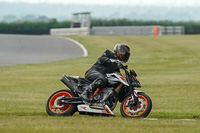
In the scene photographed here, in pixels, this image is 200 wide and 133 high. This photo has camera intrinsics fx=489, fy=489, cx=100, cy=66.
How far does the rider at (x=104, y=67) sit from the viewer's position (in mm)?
10438

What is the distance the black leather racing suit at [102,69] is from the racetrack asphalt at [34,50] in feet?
60.5

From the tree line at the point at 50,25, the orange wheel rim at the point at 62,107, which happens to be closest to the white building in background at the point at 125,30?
the tree line at the point at 50,25

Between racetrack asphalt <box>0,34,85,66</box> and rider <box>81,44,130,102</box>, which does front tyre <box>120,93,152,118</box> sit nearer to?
rider <box>81,44,130,102</box>

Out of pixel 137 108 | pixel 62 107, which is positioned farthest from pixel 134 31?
pixel 137 108

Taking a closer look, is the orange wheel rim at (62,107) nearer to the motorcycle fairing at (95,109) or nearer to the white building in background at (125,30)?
the motorcycle fairing at (95,109)

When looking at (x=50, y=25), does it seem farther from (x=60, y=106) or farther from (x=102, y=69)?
(x=102, y=69)

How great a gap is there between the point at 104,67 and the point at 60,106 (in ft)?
4.33

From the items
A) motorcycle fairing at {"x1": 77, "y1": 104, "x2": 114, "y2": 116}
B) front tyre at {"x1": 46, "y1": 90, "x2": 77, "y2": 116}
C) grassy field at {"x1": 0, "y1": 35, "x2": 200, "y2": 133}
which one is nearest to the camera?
grassy field at {"x1": 0, "y1": 35, "x2": 200, "y2": 133}

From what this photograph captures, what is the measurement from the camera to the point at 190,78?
854 inches

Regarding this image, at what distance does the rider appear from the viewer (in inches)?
411

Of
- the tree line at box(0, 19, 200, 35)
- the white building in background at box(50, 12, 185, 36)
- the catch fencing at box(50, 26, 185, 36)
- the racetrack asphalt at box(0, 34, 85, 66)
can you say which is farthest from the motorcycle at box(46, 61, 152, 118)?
the tree line at box(0, 19, 200, 35)

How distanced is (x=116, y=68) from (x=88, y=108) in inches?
41.8

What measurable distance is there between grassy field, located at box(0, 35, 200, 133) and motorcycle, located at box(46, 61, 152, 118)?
217 millimetres

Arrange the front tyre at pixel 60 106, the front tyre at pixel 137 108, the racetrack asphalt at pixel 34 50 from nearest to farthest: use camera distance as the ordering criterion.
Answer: the front tyre at pixel 137 108 → the front tyre at pixel 60 106 → the racetrack asphalt at pixel 34 50
